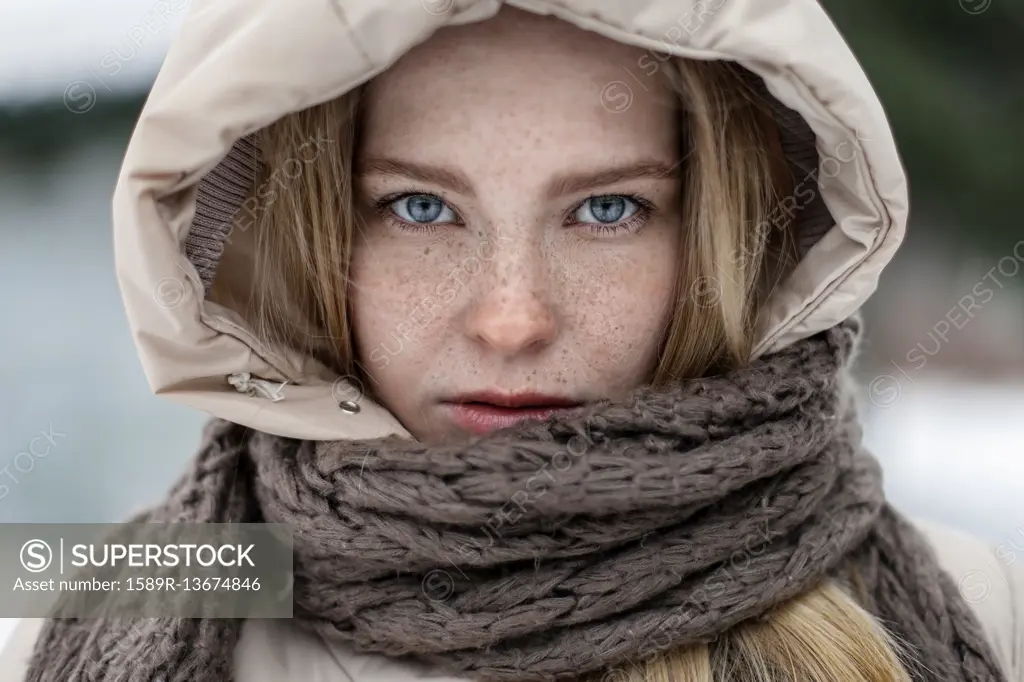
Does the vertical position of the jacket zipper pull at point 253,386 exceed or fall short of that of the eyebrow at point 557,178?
it falls short

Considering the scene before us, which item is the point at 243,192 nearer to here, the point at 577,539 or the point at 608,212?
the point at 608,212

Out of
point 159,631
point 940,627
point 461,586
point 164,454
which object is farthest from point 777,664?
point 164,454

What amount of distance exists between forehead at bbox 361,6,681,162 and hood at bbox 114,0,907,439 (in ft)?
0.11

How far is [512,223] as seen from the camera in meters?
0.85

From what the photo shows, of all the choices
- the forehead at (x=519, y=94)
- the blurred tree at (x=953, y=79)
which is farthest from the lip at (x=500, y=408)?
the blurred tree at (x=953, y=79)

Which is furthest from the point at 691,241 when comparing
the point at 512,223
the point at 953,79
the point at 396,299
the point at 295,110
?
the point at 953,79

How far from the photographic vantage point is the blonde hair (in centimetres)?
92

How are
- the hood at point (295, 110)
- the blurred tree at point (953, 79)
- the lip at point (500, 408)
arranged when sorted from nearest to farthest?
the hood at point (295, 110), the lip at point (500, 408), the blurred tree at point (953, 79)

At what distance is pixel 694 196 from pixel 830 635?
46cm

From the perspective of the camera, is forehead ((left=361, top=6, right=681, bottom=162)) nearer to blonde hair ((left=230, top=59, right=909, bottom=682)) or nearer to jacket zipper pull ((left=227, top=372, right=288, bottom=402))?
blonde hair ((left=230, top=59, right=909, bottom=682))

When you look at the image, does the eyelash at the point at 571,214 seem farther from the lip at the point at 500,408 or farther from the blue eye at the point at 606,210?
the lip at the point at 500,408

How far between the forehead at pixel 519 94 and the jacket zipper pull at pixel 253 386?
276 millimetres

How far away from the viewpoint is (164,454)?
1.60 m

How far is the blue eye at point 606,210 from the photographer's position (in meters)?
0.90
